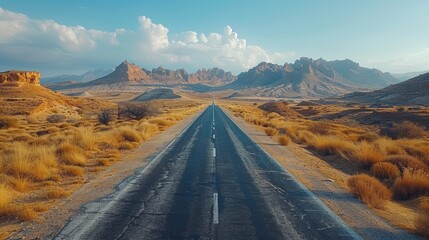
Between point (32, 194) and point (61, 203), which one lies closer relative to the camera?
point (61, 203)

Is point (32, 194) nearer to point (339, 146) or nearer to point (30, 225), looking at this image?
point (30, 225)

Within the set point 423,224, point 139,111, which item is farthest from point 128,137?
point 139,111

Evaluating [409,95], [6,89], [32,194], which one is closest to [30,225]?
[32,194]

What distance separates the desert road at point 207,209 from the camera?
6.74 meters

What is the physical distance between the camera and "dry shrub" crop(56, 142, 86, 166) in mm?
13656

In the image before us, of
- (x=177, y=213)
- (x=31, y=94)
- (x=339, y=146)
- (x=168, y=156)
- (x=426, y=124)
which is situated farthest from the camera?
(x=31, y=94)

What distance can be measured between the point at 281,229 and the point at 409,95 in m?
119

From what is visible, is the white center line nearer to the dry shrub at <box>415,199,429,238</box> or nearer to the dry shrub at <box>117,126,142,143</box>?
the dry shrub at <box>415,199,429,238</box>

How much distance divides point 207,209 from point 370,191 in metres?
4.75

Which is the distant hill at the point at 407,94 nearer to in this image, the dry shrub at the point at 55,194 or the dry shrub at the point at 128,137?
the dry shrub at the point at 128,137

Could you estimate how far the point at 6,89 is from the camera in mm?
78625

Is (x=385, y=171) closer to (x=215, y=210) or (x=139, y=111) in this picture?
(x=215, y=210)

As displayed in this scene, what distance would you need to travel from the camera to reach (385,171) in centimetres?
1253

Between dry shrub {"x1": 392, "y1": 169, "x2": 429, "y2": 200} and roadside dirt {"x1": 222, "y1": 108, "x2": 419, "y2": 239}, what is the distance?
1433mm
